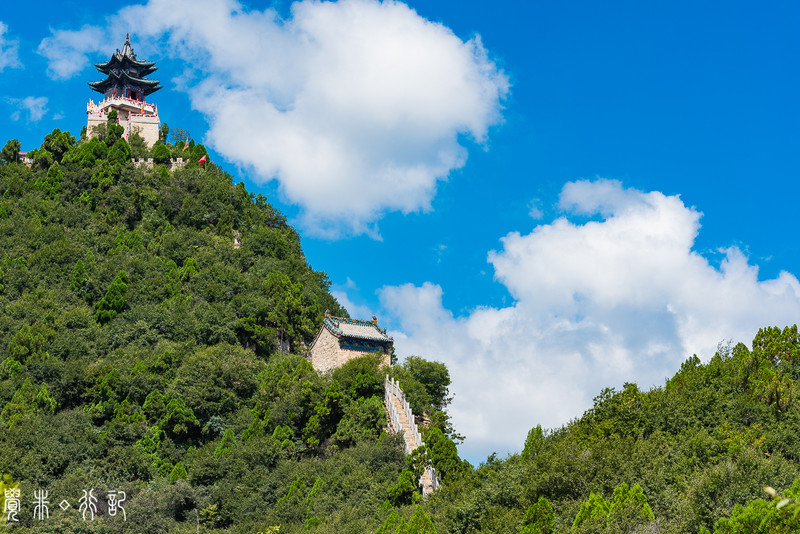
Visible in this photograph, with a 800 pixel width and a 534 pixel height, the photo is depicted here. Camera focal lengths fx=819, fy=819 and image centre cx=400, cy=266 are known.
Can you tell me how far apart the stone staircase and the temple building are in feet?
16.0

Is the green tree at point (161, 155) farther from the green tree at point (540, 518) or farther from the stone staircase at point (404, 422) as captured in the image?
the green tree at point (540, 518)

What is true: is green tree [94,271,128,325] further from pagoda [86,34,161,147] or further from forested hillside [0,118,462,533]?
pagoda [86,34,161,147]

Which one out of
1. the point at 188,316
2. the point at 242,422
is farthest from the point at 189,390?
the point at 188,316

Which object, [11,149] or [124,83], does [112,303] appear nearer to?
[11,149]

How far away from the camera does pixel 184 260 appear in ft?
161

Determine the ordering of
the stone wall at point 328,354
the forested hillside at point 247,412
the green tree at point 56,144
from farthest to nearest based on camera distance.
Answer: the green tree at point 56,144, the stone wall at point 328,354, the forested hillside at point 247,412

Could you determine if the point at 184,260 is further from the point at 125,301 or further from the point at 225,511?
the point at 225,511

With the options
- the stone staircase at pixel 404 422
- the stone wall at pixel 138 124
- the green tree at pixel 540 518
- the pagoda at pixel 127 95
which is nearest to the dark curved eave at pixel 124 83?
the pagoda at pixel 127 95

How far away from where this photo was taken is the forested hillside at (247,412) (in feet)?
81.3

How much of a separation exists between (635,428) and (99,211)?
37898 millimetres

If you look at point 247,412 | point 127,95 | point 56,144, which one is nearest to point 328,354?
point 247,412

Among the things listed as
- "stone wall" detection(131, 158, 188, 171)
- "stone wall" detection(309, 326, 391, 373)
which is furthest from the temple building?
"stone wall" detection(131, 158, 188, 171)

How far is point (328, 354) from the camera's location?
1655 inches

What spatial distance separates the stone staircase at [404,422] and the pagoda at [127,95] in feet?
127
